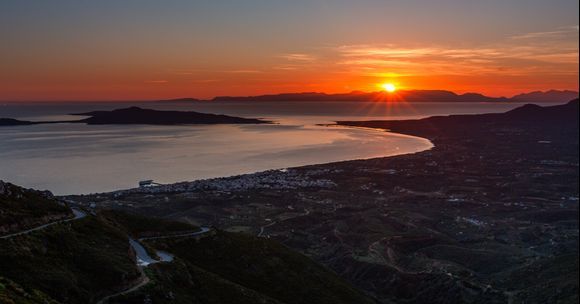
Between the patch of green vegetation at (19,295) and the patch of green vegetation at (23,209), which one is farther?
the patch of green vegetation at (23,209)

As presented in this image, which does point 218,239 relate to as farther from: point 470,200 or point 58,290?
point 470,200

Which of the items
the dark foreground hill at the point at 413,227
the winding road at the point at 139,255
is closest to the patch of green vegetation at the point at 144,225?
the winding road at the point at 139,255

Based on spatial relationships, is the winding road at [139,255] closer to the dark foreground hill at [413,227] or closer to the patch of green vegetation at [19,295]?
the patch of green vegetation at [19,295]

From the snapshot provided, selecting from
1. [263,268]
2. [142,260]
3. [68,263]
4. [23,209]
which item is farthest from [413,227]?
[68,263]

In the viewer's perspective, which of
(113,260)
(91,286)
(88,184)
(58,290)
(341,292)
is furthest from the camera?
(88,184)

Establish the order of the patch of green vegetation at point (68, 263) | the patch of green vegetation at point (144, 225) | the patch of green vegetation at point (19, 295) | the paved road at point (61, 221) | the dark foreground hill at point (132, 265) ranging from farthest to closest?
the patch of green vegetation at point (144, 225) < the paved road at point (61, 221) < the dark foreground hill at point (132, 265) < the patch of green vegetation at point (68, 263) < the patch of green vegetation at point (19, 295)

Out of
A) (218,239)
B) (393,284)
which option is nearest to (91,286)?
(218,239)

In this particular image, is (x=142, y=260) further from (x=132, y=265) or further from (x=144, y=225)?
(x=144, y=225)
